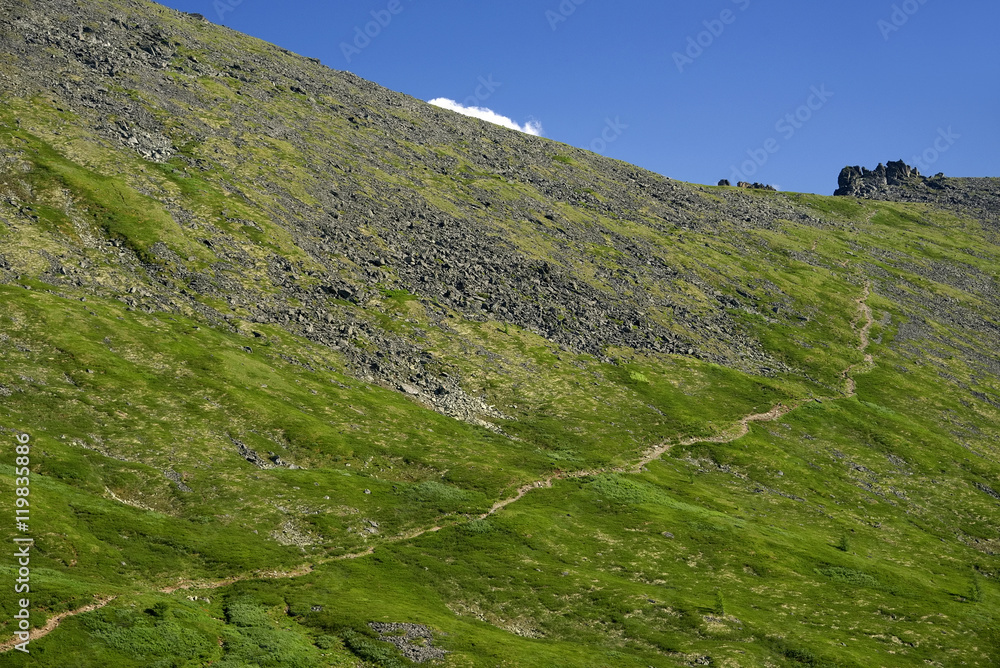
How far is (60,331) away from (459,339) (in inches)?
A: 1986

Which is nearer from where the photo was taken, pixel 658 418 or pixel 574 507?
pixel 574 507

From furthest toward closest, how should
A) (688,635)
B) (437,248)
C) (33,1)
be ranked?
(33,1), (437,248), (688,635)

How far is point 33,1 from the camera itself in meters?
136

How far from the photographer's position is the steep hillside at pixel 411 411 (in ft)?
158

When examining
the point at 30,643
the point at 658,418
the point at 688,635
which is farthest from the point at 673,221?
the point at 30,643

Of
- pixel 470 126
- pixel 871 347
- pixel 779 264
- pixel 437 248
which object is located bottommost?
pixel 437 248

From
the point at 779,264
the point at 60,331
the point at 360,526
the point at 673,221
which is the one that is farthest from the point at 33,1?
the point at 779,264

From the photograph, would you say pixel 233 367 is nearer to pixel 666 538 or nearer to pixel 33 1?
pixel 666 538

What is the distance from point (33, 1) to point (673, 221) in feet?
509

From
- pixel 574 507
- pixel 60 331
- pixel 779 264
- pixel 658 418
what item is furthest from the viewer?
pixel 779 264

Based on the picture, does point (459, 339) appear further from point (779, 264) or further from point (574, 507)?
point (779, 264)

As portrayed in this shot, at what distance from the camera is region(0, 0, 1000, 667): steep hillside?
48188 mm

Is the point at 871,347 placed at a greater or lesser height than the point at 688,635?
greater

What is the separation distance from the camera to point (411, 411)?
265ft
